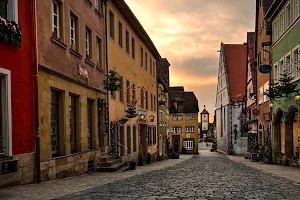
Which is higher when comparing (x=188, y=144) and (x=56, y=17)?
(x=56, y=17)

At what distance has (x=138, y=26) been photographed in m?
27.6

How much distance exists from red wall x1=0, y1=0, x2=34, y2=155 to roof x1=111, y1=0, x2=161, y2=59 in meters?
11.1

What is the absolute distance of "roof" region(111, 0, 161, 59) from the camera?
22.6 metres

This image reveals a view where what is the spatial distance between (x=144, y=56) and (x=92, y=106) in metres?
15.2

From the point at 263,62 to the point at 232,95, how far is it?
25.7 m

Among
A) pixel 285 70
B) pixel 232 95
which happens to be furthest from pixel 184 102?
pixel 285 70

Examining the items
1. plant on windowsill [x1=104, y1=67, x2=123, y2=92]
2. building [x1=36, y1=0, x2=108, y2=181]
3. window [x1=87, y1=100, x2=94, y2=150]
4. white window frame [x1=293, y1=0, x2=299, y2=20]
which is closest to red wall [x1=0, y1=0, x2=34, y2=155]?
building [x1=36, y1=0, x2=108, y2=181]

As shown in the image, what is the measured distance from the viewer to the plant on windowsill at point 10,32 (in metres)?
9.59

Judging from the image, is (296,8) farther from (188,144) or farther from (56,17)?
(188,144)

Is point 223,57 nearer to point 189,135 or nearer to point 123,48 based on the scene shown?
point 189,135

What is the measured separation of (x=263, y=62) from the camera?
30016 mm

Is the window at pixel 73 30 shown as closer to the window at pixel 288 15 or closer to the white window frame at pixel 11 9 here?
the white window frame at pixel 11 9

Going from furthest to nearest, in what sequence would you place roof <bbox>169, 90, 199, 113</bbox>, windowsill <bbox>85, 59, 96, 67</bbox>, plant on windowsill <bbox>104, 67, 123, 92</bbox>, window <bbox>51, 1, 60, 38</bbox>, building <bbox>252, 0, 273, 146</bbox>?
roof <bbox>169, 90, 199, 113</bbox> → building <bbox>252, 0, 273, 146</bbox> → plant on windowsill <bbox>104, 67, 123, 92</bbox> → windowsill <bbox>85, 59, 96, 67</bbox> → window <bbox>51, 1, 60, 38</bbox>

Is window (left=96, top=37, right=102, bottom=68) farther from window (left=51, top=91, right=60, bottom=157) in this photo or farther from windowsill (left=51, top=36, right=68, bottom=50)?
window (left=51, top=91, right=60, bottom=157)
